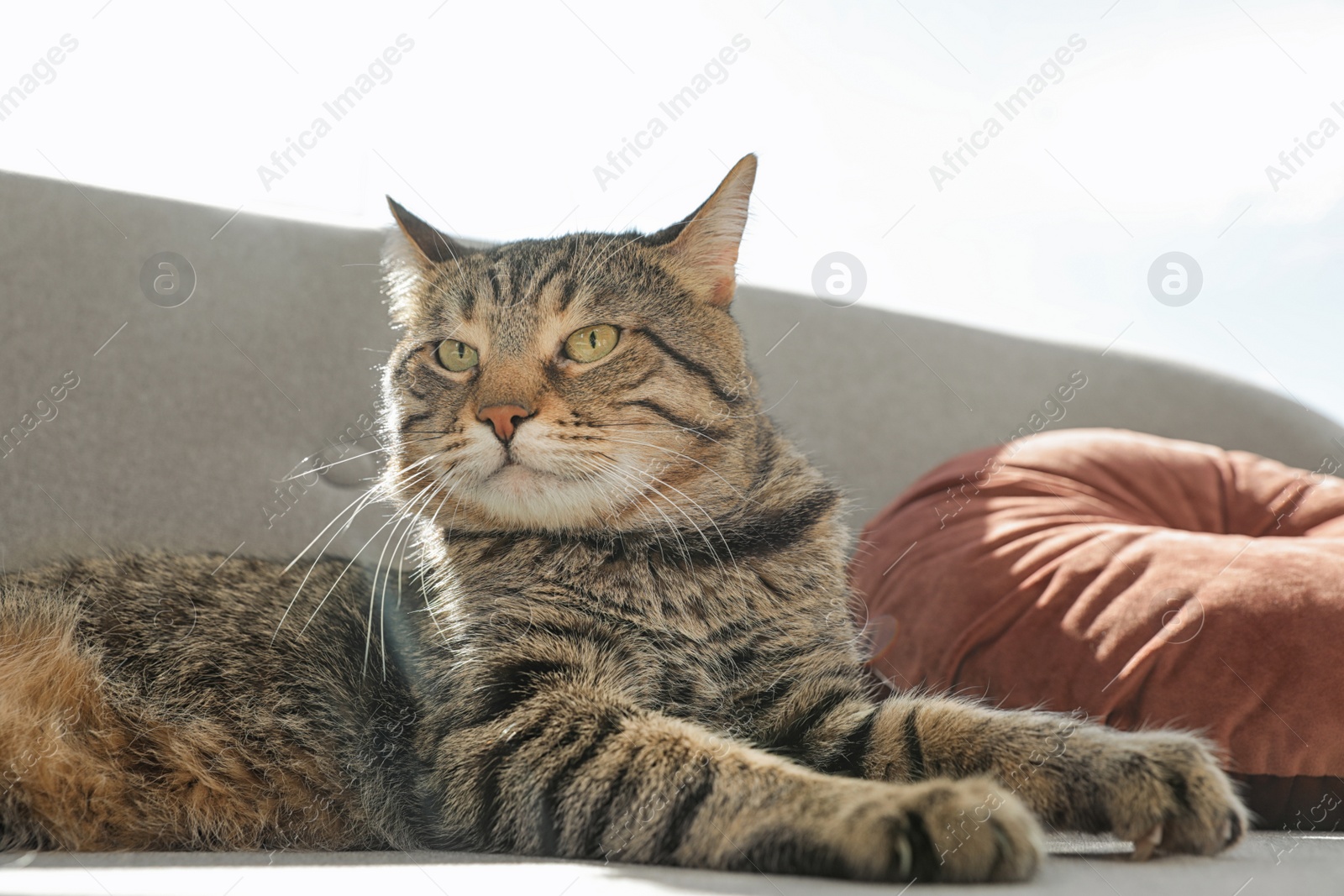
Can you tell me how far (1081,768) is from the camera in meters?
0.87

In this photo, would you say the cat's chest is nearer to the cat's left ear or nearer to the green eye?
the green eye

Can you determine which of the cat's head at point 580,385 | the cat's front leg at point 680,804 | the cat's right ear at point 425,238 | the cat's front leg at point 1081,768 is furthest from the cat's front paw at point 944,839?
the cat's right ear at point 425,238

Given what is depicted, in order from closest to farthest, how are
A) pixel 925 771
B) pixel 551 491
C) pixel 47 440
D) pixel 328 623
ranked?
pixel 925 771 → pixel 551 491 → pixel 328 623 → pixel 47 440

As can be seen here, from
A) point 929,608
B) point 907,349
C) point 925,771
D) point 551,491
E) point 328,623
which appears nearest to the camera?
point 925,771

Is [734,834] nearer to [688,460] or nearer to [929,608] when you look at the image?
[688,460]

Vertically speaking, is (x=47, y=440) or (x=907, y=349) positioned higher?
(x=907, y=349)

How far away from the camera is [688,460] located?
47.9 inches

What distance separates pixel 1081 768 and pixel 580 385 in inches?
29.2

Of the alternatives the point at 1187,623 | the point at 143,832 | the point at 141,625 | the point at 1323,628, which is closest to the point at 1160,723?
the point at 1187,623

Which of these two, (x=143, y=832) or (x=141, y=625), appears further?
(x=141, y=625)

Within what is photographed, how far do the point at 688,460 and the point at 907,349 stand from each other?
5.09 ft

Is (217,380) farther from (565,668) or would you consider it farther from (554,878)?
(554,878)

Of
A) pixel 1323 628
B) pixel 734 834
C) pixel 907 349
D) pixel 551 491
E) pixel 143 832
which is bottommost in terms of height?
pixel 143 832

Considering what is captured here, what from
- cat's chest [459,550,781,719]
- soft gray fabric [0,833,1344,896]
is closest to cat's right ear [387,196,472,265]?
cat's chest [459,550,781,719]
